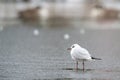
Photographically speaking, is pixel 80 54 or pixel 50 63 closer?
pixel 80 54

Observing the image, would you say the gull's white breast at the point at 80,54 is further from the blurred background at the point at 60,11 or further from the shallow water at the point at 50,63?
the blurred background at the point at 60,11

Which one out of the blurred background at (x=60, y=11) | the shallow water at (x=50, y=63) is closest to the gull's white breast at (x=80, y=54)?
the shallow water at (x=50, y=63)

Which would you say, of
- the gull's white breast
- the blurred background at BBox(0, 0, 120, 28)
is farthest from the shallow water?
the blurred background at BBox(0, 0, 120, 28)

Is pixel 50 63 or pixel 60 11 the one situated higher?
pixel 60 11

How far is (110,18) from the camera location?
45.7 metres

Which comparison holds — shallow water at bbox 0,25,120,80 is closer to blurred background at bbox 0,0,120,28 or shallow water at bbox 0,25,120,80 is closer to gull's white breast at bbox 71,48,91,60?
gull's white breast at bbox 71,48,91,60

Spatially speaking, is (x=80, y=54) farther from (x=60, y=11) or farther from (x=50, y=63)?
(x=60, y=11)

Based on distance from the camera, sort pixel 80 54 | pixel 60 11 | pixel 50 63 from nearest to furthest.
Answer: pixel 80 54 → pixel 50 63 → pixel 60 11

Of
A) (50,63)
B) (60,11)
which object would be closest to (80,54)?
(50,63)

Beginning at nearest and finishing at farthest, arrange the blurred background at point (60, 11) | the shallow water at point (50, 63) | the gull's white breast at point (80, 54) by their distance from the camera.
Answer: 1. the shallow water at point (50, 63)
2. the gull's white breast at point (80, 54)
3. the blurred background at point (60, 11)

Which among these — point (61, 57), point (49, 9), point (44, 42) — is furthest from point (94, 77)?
point (49, 9)

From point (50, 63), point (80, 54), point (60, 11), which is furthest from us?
point (60, 11)

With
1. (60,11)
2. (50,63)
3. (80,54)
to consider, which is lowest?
(50,63)

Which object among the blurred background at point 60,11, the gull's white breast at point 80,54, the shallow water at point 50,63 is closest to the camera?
the shallow water at point 50,63
